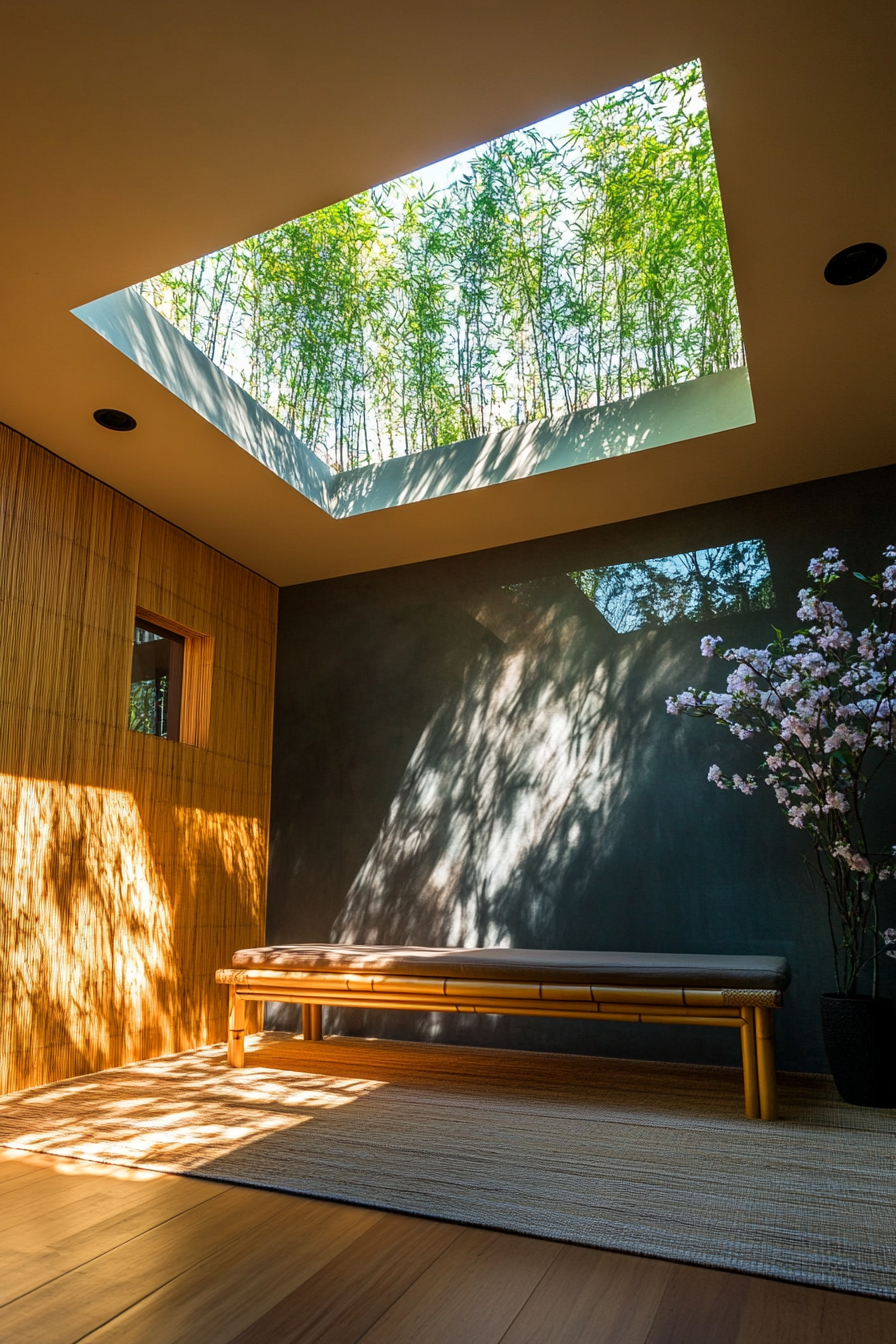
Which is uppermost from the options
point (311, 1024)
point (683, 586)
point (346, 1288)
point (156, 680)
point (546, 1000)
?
point (683, 586)

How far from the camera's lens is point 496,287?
3551 millimetres

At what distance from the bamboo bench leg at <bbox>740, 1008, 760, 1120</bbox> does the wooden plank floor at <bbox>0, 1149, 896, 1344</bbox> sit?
3.81ft

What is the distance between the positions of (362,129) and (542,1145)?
282 centimetres

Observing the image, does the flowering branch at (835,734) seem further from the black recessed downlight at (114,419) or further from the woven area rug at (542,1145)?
the black recessed downlight at (114,419)

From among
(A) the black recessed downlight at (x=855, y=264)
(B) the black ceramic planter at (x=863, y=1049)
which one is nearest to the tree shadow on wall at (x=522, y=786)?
(B) the black ceramic planter at (x=863, y=1049)

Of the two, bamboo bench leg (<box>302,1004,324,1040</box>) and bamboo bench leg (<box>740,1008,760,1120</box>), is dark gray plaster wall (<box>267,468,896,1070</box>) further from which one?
bamboo bench leg (<box>740,1008,760,1120</box>)

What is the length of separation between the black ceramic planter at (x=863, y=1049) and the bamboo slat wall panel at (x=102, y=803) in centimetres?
286

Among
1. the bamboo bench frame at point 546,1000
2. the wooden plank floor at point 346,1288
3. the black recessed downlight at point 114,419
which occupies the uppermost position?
the black recessed downlight at point 114,419

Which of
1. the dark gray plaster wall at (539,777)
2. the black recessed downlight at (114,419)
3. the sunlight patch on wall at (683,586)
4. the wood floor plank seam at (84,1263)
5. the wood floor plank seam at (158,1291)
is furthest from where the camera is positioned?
the sunlight patch on wall at (683,586)

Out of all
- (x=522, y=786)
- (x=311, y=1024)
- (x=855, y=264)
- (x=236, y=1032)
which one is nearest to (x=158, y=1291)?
(x=236, y=1032)

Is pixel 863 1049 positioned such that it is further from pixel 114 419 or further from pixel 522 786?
pixel 114 419

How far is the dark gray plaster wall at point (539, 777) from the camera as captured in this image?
3.73 metres

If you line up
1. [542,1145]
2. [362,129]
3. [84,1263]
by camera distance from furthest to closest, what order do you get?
1. [542,1145]
2. [362,129]
3. [84,1263]

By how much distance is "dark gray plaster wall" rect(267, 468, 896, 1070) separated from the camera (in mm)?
3730
